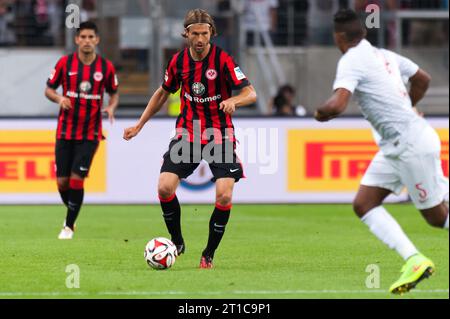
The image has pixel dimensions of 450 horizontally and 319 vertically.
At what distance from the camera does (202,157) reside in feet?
31.9

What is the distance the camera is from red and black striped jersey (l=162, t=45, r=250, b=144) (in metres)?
9.63

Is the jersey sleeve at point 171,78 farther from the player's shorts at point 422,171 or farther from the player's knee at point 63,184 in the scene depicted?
the player's knee at point 63,184

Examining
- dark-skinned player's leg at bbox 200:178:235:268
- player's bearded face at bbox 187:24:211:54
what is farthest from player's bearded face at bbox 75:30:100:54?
dark-skinned player's leg at bbox 200:178:235:268

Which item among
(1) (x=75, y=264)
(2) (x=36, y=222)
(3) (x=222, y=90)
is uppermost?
(3) (x=222, y=90)

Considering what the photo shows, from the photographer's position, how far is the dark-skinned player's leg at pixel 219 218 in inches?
373

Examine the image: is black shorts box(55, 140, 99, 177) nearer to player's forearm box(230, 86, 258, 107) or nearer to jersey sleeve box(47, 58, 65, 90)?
jersey sleeve box(47, 58, 65, 90)

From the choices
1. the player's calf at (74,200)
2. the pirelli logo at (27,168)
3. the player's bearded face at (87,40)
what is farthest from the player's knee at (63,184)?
the pirelli logo at (27,168)

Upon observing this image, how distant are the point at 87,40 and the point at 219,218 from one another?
359 centimetres

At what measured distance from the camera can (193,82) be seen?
9.65m

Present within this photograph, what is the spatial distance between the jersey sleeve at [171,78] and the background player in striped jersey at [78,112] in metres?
2.64

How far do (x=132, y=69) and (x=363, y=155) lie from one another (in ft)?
16.3

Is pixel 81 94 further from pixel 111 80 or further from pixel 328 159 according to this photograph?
pixel 328 159
